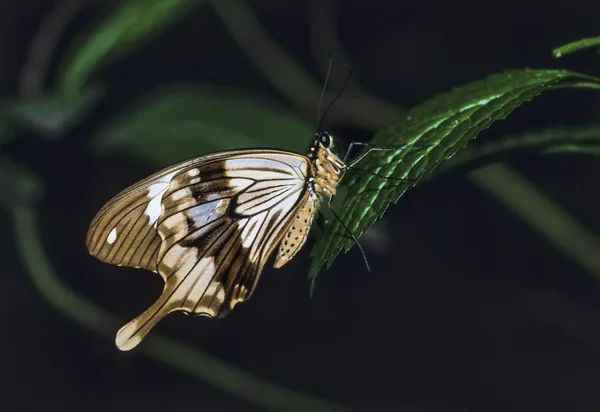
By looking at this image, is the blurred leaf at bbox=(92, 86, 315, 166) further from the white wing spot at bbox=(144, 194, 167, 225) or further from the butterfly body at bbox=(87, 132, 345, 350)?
the white wing spot at bbox=(144, 194, 167, 225)

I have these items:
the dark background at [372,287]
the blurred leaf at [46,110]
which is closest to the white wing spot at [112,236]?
the blurred leaf at [46,110]

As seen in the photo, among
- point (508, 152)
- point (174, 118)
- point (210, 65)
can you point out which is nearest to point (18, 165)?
point (174, 118)

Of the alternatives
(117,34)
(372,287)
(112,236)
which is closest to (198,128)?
(117,34)

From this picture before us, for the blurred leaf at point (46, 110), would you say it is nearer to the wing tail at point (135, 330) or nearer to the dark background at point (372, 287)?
the wing tail at point (135, 330)

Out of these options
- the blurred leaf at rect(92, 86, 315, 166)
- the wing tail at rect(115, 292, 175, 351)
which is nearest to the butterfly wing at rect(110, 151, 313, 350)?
the wing tail at rect(115, 292, 175, 351)

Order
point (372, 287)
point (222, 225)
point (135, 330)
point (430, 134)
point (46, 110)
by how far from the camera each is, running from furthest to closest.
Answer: point (372, 287) → point (46, 110) → point (222, 225) → point (135, 330) → point (430, 134)

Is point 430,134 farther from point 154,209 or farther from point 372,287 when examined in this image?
point 372,287

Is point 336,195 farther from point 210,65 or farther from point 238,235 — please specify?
point 210,65

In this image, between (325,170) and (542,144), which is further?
(325,170)
